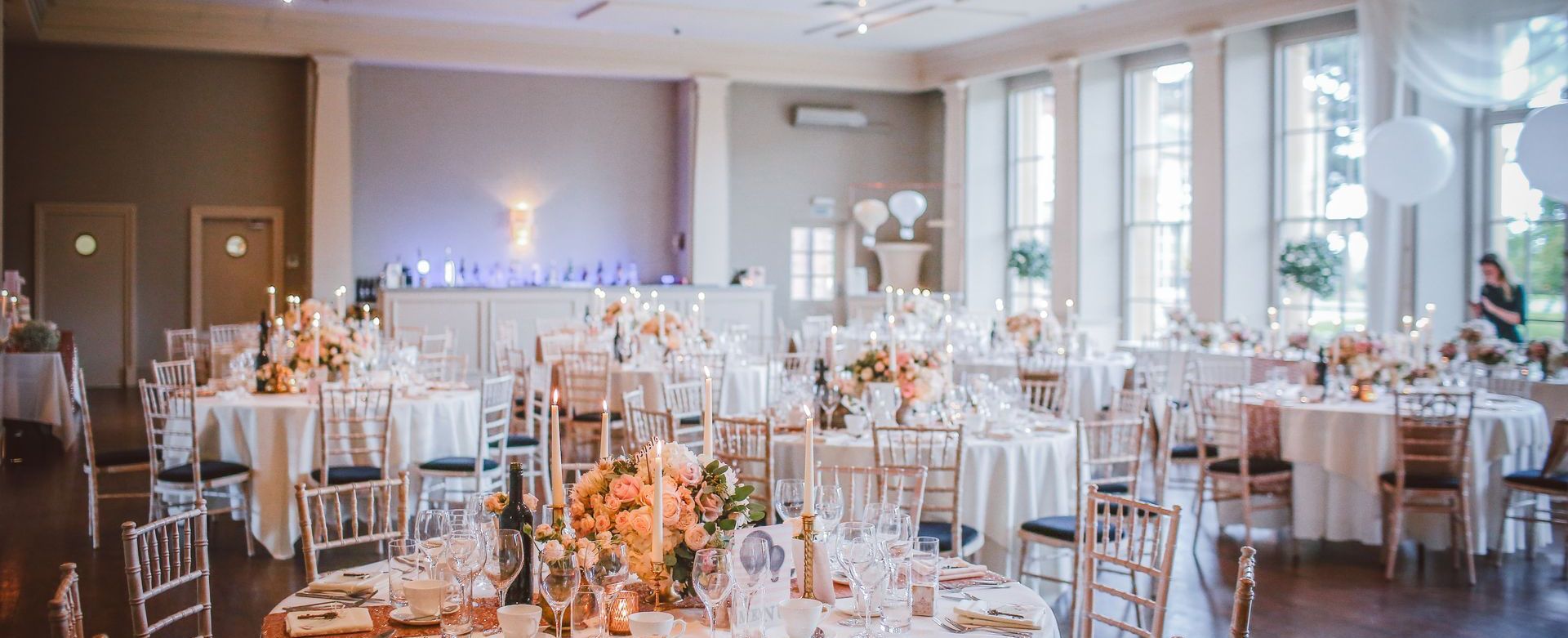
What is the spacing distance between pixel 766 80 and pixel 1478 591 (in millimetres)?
11174

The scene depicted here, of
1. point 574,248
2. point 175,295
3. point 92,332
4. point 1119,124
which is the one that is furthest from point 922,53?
point 92,332

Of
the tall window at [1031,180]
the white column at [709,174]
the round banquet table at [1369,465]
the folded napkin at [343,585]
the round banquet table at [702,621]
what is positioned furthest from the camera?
the tall window at [1031,180]

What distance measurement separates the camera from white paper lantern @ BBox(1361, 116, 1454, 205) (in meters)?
9.15

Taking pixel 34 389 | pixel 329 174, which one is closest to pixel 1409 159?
pixel 34 389

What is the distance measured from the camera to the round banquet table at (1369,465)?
698 centimetres

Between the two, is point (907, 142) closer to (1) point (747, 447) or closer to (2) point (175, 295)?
(2) point (175, 295)

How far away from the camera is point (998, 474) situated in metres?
5.89

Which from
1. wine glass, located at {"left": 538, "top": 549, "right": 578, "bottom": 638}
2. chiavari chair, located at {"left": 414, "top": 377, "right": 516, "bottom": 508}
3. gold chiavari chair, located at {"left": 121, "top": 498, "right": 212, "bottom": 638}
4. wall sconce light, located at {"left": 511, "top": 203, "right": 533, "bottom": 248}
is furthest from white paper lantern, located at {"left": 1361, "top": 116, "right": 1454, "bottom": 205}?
wall sconce light, located at {"left": 511, "top": 203, "right": 533, "bottom": 248}

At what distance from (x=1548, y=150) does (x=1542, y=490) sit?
193cm

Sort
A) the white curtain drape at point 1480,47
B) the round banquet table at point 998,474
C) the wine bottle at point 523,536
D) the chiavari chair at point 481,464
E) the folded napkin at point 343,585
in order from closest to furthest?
the wine bottle at point 523,536 → the folded napkin at point 343,585 → the round banquet table at point 998,474 → the chiavari chair at point 481,464 → the white curtain drape at point 1480,47

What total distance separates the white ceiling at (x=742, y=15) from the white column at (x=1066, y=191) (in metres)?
0.82

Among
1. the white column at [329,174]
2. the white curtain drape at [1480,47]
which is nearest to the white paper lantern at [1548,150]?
the white curtain drape at [1480,47]

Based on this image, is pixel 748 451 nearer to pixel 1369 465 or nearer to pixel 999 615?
pixel 999 615

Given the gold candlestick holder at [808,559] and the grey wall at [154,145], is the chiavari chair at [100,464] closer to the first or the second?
the gold candlestick holder at [808,559]
